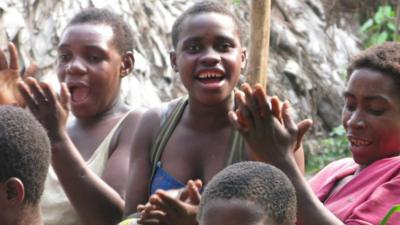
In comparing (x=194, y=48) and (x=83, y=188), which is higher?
(x=194, y=48)

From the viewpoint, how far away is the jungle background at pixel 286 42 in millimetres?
6691

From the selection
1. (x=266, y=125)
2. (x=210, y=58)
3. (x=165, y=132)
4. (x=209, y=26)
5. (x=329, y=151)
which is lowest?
(x=329, y=151)

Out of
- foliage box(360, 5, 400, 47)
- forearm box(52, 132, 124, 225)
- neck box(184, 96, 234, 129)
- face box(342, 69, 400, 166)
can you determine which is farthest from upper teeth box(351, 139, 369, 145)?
foliage box(360, 5, 400, 47)

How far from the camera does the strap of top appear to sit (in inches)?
156

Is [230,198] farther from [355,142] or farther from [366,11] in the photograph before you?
[366,11]

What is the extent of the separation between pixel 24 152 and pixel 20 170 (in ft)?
0.20

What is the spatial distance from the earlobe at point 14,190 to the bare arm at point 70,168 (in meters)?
0.72

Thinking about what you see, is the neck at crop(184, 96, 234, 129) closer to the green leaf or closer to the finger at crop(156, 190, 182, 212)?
the finger at crop(156, 190, 182, 212)

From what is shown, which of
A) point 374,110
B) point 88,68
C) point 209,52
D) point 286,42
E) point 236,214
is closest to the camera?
→ point 236,214

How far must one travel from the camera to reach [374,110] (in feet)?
12.6

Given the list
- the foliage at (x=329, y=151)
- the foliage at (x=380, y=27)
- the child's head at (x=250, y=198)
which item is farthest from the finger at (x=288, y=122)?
the foliage at (x=380, y=27)

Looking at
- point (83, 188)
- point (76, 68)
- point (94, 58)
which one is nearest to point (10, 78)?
point (76, 68)

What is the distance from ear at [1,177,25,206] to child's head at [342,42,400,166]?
140 cm

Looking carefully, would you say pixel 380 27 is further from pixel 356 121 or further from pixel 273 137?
pixel 273 137
